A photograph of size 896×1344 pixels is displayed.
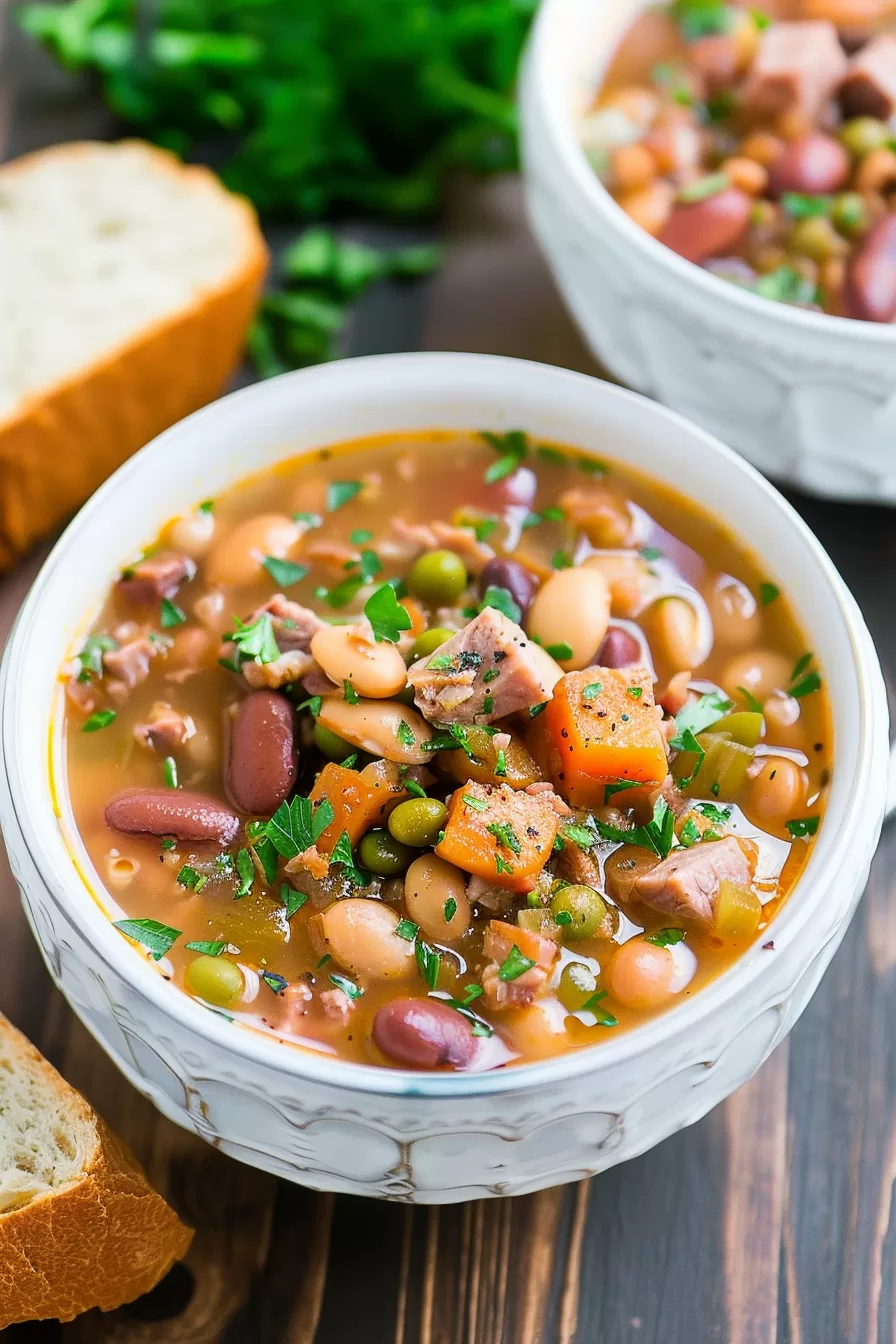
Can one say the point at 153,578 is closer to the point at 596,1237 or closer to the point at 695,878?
the point at 695,878

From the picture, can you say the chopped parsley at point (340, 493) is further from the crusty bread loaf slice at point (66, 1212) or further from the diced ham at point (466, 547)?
the crusty bread loaf slice at point (66, 1212)

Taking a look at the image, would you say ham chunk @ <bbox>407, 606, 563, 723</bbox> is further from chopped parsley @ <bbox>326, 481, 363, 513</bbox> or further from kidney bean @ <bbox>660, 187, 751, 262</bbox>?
kidney bean @ <bbox>660, 187, 751, 262</bbox>

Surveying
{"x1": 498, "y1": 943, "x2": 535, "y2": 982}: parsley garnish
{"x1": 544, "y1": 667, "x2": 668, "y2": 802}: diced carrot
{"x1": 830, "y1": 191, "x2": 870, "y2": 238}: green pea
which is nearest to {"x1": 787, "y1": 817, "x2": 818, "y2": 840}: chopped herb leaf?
{"x1": 544, "y1": 667, "x2": 668, "y2": 802}: diced carrot

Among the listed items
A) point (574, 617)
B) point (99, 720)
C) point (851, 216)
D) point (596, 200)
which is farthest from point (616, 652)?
point (851, 216)

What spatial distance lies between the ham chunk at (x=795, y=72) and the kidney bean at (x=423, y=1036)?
85.2 inches

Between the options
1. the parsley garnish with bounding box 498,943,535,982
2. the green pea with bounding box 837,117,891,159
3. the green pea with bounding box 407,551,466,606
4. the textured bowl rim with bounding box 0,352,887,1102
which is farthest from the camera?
the green pea with bounding box 837,117,891,159

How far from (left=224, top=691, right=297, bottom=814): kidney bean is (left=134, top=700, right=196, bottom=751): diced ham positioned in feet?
0.37

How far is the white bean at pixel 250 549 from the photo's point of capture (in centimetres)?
229

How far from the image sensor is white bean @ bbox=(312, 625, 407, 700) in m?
1.97

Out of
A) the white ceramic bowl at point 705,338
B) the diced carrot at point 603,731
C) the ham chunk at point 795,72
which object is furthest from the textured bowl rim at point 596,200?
the diced carrot at point 603,731

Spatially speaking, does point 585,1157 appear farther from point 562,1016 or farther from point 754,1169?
point 754,1169

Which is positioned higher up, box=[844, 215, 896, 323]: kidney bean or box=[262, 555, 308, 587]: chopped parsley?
box=[844, 215, 896, 323]: kidney bean

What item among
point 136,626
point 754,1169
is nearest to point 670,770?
point 754,1169

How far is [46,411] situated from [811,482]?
59.9 inches
